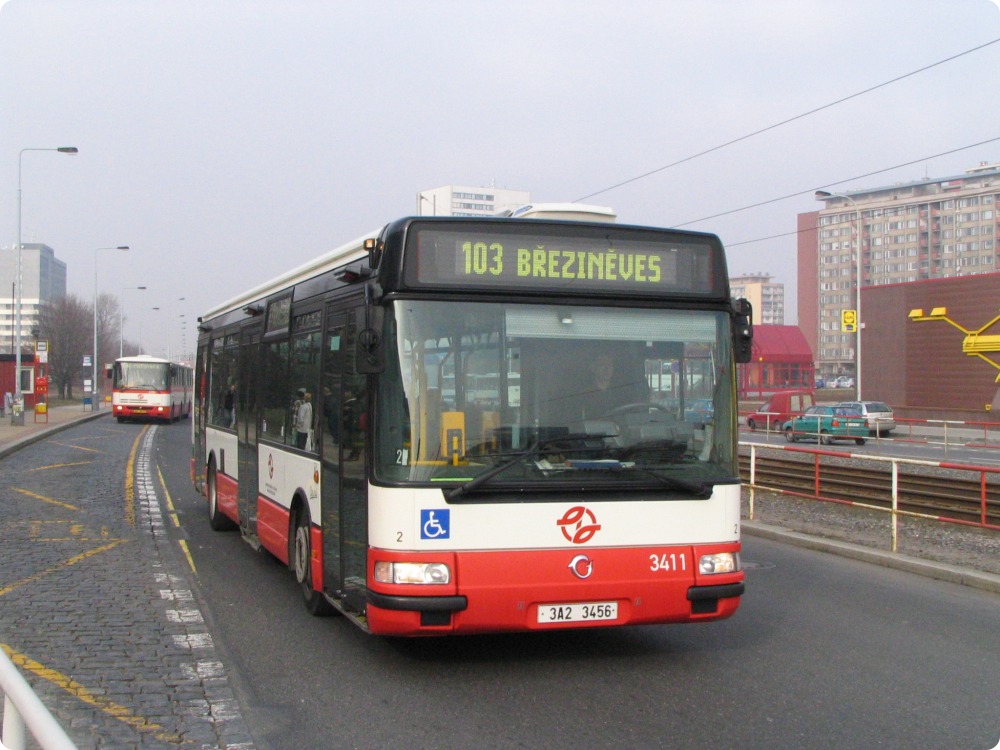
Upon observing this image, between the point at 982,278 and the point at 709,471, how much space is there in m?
45.2

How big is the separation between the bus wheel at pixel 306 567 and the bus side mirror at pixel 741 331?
3334 mm

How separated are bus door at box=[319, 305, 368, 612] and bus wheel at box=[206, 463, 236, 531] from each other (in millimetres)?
5537

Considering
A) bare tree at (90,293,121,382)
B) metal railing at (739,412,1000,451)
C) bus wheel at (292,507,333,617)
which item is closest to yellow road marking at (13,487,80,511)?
bus wheel at (292,507,333,617)

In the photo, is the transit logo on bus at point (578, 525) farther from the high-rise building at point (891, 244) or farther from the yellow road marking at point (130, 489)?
the high-rise building at point (891, 244)

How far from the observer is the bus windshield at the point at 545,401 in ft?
19.7

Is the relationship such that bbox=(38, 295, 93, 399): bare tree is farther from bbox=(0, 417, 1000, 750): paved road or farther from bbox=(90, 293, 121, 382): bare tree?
bbox=(0, 417, 1000, 750): paved road

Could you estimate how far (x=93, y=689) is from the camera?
586 cm

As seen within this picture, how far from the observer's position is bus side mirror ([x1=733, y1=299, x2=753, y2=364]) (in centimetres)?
672

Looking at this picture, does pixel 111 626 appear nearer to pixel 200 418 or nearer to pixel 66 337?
pixel 200 418

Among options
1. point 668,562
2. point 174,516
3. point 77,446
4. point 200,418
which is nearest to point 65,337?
point 77,446

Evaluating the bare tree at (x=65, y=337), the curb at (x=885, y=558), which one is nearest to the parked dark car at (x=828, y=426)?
the curb at (x=885, y=558)

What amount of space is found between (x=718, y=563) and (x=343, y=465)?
2.44m

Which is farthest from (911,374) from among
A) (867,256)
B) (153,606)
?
(867,256)

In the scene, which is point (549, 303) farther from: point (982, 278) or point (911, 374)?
point (911, 374)
